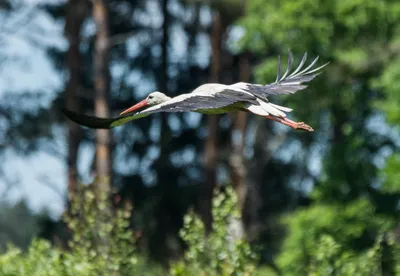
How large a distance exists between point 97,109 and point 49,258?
10.9 m

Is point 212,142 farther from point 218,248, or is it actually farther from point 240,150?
point 218,248

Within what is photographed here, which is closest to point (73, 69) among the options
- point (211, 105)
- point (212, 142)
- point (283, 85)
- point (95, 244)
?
point (212, 142)

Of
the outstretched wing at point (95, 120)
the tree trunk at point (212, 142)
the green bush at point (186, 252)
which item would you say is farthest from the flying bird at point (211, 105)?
the tree trunk at point (212, 142)

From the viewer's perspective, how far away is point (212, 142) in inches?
1051

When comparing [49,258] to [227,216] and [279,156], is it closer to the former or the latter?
[227,216]

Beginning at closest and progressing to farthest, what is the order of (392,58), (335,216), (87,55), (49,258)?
(49,258), (392,58), (335,216), (87,55)

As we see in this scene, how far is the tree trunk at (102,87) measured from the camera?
22.6 m

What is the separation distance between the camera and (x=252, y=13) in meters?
23.3

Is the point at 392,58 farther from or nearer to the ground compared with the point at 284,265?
farther from the ground

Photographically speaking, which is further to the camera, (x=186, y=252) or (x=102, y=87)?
(x=102, y=87)

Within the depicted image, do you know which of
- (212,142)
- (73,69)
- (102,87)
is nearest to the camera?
(102,87)

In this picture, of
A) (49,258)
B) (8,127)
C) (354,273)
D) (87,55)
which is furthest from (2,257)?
(87,55)

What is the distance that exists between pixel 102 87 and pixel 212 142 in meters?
4.06

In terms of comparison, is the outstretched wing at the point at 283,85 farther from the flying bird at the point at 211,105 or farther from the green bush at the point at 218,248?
the green bush at the point at 218,248
